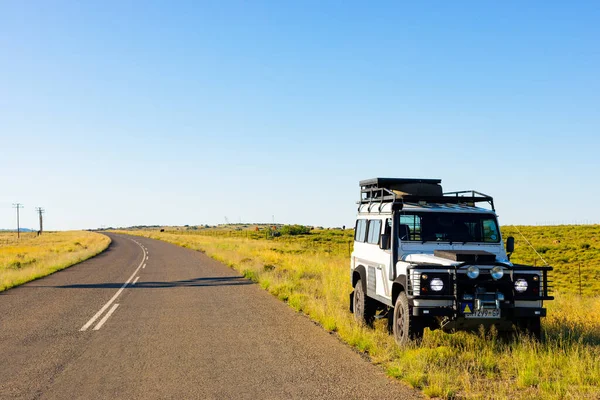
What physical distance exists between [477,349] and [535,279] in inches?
51.9

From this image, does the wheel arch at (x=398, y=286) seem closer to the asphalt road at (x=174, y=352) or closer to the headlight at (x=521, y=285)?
the asphalt road at (x=174, y=352)

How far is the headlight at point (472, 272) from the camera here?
740 cm

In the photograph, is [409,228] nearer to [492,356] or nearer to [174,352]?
[492,356]

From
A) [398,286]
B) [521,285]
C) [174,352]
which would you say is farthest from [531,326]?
[174,352]

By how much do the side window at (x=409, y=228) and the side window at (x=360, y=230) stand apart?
1790 millimetres

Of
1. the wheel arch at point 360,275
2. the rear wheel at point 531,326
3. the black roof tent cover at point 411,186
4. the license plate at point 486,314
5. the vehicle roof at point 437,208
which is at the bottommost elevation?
the rear wheel at point 531,326

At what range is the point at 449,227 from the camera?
9281 mm

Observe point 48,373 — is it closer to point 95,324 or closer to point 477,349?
point 95,324

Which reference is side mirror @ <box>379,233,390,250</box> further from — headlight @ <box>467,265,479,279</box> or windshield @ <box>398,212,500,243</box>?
headlight @ <box>467,265,479,279</box>

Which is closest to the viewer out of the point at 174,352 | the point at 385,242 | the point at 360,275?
the point at 174,352

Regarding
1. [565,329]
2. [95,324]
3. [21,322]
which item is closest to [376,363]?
[565,329]

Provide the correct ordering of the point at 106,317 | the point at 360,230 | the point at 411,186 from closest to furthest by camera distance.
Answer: the point at 411,186
the point at 360,230
the point at 106,317

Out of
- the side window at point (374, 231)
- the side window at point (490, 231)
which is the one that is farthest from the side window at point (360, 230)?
the side window at point (490, 231)

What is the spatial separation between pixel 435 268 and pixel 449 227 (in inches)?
77.7
